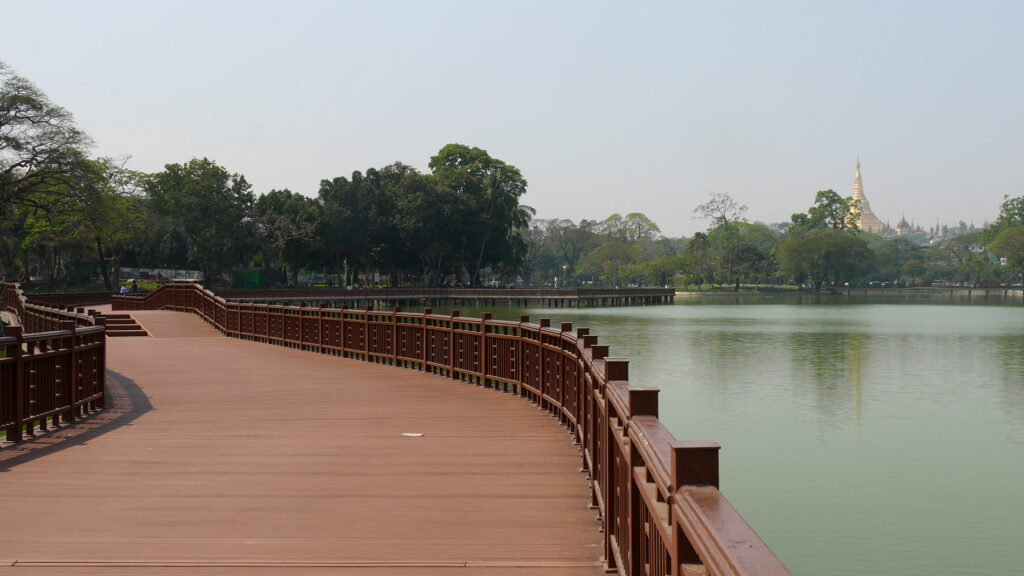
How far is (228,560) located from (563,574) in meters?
1.98

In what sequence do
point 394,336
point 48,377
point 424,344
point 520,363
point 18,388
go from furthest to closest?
point 394,336
point 424,344
point 520,363
point 48,377
point 18,388

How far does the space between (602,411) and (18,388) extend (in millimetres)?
6439

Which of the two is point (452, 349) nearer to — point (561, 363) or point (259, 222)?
point (561, 363)

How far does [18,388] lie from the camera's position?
8.73 m

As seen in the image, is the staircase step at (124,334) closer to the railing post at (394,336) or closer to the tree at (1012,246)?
the railing post at (394,336)

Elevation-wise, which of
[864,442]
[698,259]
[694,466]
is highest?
Result: [698,259]

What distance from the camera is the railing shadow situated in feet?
27.5

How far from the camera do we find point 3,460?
8.05 metres

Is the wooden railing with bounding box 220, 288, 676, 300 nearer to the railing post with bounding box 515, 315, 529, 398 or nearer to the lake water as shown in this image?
the lake water

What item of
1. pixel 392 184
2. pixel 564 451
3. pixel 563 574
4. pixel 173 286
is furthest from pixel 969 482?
pixel 392 184

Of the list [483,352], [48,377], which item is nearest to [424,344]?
[483,352]

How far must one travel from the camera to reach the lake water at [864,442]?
35.1 feet

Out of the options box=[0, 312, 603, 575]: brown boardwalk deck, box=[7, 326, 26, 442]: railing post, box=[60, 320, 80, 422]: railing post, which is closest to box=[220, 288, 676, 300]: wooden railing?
box=[60, 320, 80, 422]: railing post

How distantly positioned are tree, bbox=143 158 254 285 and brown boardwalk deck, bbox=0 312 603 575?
62001mm
